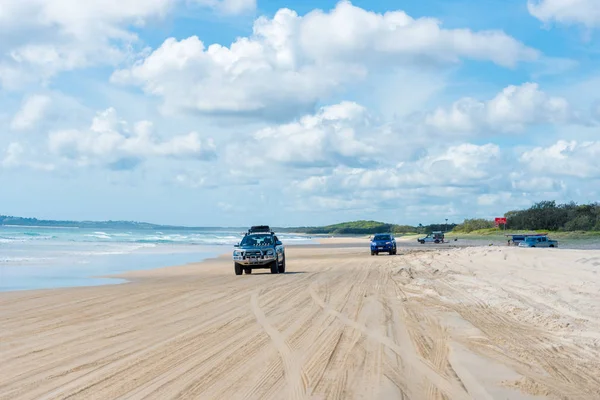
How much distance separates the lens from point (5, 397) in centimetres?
740

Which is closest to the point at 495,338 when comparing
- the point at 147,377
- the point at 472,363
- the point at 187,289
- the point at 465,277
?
the point at 472,363

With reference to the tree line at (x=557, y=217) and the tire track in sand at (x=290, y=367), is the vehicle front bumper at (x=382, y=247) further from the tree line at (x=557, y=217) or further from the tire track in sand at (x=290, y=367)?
the tree line at (x=557, y=217)

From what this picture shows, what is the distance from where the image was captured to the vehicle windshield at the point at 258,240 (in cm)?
3141

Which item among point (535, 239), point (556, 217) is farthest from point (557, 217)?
point (535, 239)

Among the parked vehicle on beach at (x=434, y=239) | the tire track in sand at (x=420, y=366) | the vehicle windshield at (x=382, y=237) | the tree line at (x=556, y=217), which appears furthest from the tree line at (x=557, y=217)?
the tire track in sand at (x=420, y=366)

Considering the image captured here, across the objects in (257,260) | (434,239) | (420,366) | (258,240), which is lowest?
(420,366)

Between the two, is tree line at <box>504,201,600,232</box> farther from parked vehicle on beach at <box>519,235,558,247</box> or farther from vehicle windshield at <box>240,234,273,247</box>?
vehicle windshield at <box>240,234,273,247</box>

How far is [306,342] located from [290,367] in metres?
2.18

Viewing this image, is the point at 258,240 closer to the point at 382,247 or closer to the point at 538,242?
the point at 382,247

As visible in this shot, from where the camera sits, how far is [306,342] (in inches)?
445

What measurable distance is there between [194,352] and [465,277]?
18009mm

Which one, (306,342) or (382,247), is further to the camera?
Result: (382,247)

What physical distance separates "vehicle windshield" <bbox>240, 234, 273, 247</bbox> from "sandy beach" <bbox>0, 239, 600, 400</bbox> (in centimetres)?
870

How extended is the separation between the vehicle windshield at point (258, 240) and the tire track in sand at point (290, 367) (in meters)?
17.3
